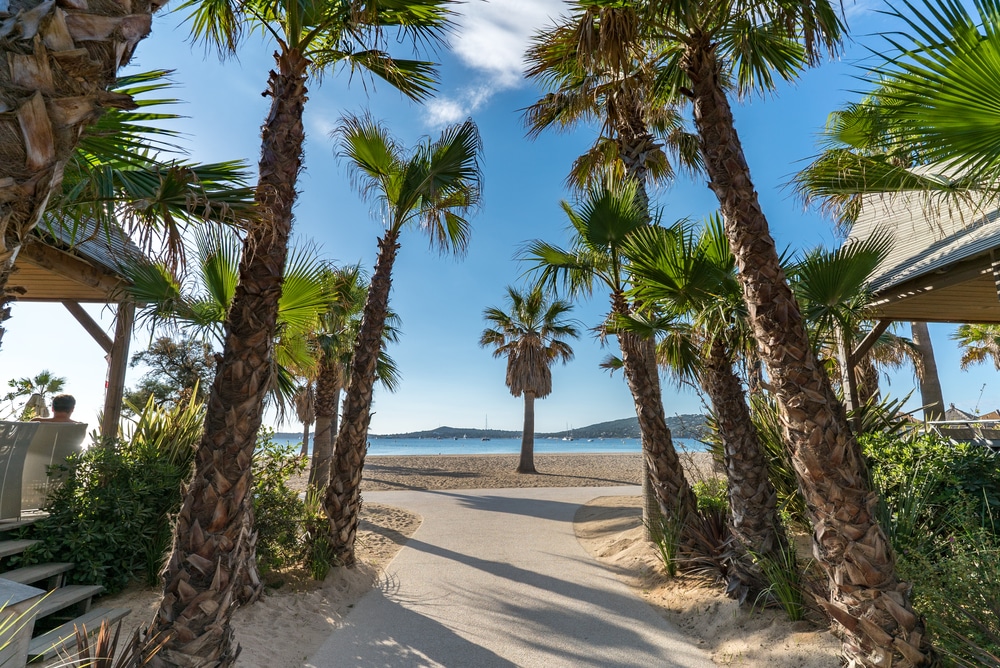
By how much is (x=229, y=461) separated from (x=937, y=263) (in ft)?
27.0

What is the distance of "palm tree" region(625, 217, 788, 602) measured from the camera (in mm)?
5489

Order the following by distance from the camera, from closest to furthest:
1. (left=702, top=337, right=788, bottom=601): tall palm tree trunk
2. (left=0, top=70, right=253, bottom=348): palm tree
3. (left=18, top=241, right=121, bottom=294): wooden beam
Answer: (left=0, top=70, right=253, bottom=348): palm tree
(left=702, top=337, right=788, bottom=601): tall palm tree trunk
(left=18, top=241, right=121, bottom=294): wooden beam

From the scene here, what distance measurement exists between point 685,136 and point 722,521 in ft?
22.3

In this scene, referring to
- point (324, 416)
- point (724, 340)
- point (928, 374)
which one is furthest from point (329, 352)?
point (928, 374)

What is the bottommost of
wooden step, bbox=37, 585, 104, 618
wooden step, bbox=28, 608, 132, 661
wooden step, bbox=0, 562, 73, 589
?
wooden step, bbox=28, 608, 132, 661

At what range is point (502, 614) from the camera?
5.80 metres

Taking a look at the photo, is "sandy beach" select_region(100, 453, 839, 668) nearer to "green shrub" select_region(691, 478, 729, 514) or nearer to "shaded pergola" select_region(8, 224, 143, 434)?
"green shrub" select_region(691, 478, 729, 514)

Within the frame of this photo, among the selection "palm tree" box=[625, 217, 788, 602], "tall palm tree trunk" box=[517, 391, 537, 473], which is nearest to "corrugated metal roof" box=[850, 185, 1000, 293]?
"palm tree" box=[625, 217, 788, 602]

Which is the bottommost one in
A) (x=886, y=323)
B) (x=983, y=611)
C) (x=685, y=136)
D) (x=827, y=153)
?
(x=983, y=611)

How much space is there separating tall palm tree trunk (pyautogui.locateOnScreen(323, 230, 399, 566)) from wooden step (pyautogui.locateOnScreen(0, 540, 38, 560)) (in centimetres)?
303

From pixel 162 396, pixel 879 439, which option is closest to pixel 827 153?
pixel 879 439

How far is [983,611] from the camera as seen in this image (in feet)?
11.5

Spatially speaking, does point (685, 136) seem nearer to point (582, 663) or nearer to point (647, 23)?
point (647, 23)

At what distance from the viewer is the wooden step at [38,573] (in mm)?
4758
